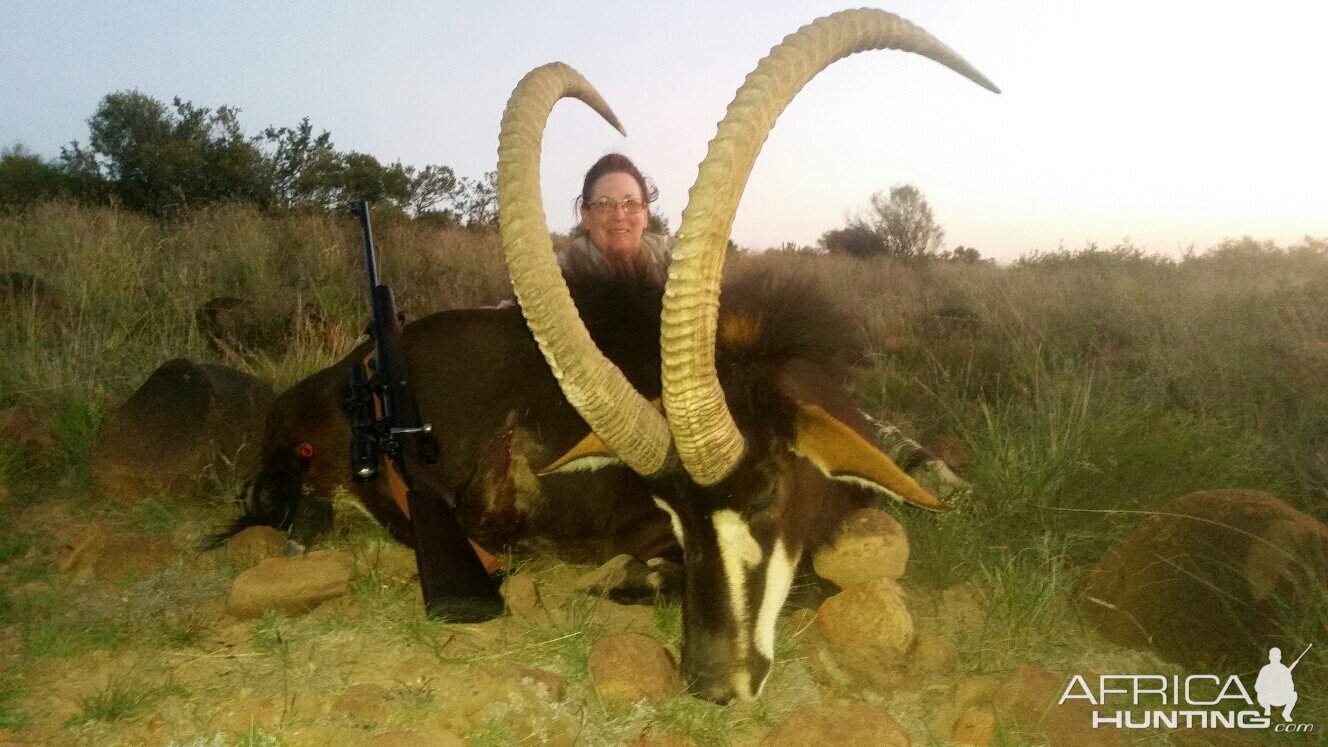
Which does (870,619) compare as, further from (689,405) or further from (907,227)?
(907,227)

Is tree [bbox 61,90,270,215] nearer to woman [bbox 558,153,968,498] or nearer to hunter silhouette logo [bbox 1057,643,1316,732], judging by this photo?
woman [bbox 558,153,968,498]

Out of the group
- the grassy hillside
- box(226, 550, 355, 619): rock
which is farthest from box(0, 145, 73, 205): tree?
box(226, 550, 355, 619): rock

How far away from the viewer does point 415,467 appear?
3.57m

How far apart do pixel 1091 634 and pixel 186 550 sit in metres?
4.05

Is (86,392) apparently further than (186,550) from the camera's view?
Yes

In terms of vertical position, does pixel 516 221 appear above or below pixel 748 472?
above

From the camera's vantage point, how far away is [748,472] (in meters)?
2.84

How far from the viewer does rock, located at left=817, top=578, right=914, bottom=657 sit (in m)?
2.96

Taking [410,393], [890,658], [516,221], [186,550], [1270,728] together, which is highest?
[516,221]

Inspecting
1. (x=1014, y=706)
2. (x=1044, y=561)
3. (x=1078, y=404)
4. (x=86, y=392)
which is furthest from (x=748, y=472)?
(x=86, y=392)

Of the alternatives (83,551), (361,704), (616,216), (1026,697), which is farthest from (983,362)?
(83,551)

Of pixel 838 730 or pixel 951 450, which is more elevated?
pixel 951 450

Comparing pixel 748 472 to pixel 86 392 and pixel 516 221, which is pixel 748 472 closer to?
pixel 516 221

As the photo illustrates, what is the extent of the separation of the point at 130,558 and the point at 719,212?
3262 millimetres
